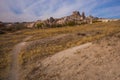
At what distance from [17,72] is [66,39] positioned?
58.5 feet

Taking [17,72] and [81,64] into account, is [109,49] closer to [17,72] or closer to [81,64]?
[81,64]

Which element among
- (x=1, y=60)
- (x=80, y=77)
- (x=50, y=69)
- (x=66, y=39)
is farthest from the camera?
(x=66, y=39)

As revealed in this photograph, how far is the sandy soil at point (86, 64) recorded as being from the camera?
65.9ft

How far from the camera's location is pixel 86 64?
2233 cm

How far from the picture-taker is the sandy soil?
20.1 m

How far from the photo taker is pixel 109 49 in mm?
24359

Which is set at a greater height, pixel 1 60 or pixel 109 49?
pixel 109 49

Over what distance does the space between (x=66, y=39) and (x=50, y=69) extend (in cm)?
1807

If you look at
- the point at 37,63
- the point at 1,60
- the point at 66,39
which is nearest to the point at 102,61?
the point at 37,63

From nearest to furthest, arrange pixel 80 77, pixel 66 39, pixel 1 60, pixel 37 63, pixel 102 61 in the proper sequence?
1. pixel 80 77
2. pixel 102 61
3. pixel 37 63
4. pixel 1 60
5. pixel 66 39

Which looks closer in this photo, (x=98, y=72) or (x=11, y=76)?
(x=98, y=72)

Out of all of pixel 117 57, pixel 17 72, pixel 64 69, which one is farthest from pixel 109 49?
pixel 17 72

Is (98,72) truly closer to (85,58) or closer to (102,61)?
(102,61)

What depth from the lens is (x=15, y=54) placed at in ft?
115
